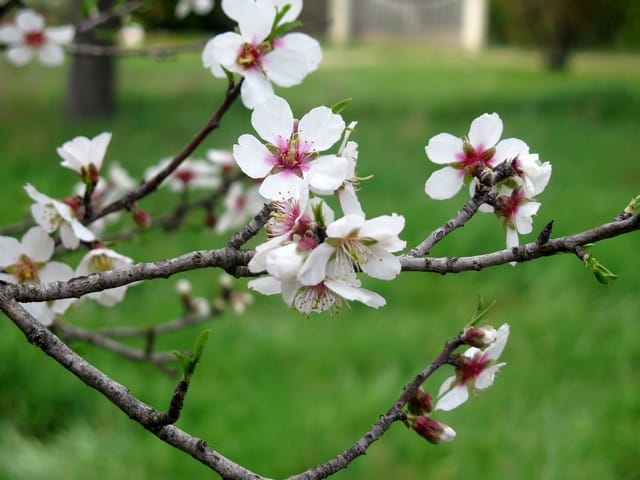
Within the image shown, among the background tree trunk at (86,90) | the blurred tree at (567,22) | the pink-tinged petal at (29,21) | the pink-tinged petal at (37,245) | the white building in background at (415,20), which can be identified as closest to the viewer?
the pink-tinged petal at (37,245)

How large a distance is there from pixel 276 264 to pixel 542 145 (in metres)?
6.20

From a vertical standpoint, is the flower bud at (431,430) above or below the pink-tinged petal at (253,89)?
below

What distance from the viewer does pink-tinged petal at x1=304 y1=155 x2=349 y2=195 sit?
2.39 ft

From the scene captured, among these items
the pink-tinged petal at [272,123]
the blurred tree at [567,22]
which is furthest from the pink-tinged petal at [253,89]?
the blurred tree at [567,22]

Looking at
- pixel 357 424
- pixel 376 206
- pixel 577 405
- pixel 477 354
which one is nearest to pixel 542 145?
pixel 376 206

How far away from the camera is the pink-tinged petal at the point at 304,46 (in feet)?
3.33

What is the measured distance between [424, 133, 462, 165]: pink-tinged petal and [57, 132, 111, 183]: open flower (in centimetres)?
43

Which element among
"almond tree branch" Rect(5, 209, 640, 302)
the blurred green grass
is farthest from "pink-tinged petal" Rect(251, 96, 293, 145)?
the blurred green grass

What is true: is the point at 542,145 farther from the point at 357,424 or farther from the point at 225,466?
the point at 225,466

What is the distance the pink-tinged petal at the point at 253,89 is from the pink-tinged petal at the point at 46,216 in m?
0.29

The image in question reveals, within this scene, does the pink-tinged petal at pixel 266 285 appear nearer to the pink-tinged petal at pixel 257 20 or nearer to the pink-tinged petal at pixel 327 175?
the pink-tinged petal at pixel 327 175

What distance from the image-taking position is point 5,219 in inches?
152

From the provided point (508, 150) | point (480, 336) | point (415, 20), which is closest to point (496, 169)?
point (508, 150)

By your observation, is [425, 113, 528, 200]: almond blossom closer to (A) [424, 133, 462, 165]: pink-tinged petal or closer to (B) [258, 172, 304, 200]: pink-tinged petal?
(A) [424, 133, 462, 165]: pink-tinged petal
